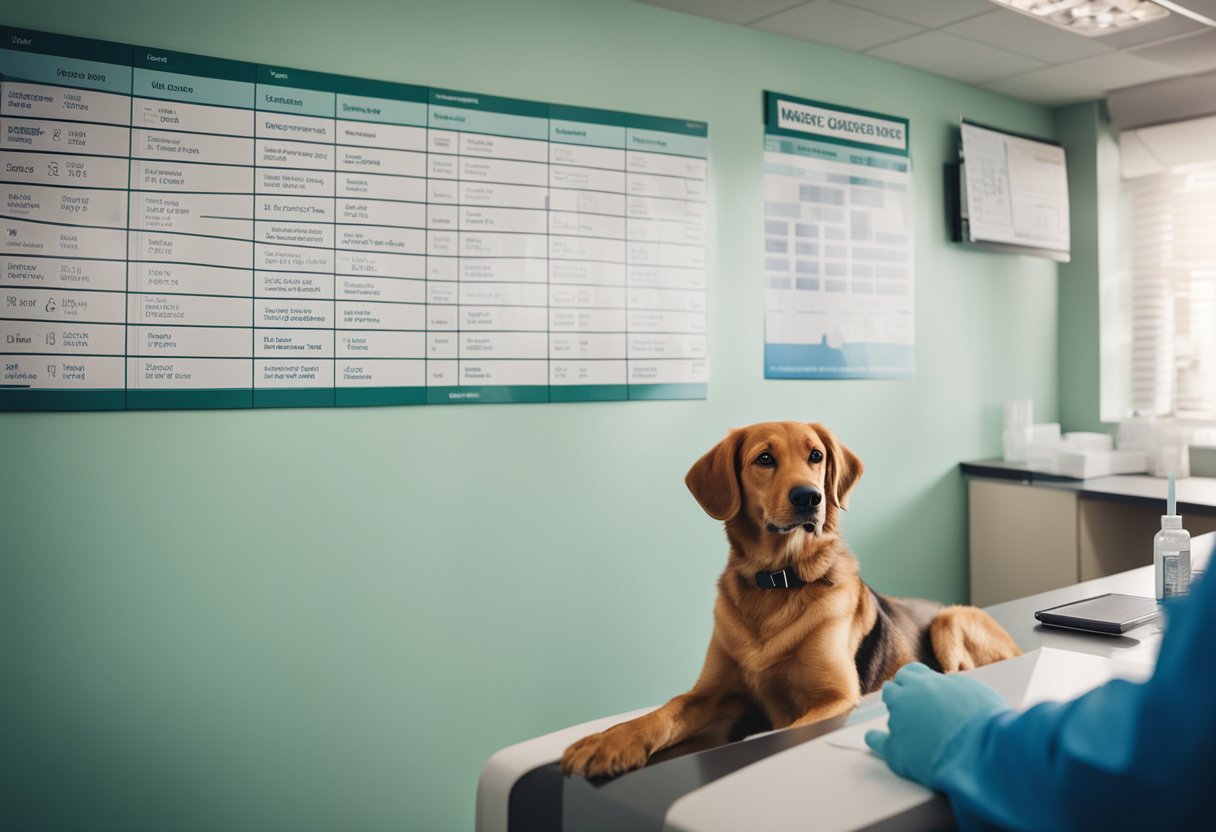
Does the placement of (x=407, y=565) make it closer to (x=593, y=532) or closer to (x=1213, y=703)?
(x=593, y=532)

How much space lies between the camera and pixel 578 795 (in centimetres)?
106

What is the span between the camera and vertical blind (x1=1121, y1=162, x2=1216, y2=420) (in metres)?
3.91

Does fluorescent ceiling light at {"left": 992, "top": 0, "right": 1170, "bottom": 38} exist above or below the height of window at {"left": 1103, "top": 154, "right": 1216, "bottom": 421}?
above

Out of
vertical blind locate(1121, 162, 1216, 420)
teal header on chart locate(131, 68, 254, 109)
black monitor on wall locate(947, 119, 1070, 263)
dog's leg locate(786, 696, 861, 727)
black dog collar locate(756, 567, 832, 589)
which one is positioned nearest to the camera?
dog's leg locate(786, 696, 861, 727)

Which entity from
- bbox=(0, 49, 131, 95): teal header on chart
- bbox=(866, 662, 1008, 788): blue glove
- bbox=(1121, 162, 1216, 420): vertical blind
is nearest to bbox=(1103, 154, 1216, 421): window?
bbox=(1121, 162, 1216, 420): vertical blind

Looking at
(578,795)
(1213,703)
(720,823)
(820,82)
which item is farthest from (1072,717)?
(820,82)

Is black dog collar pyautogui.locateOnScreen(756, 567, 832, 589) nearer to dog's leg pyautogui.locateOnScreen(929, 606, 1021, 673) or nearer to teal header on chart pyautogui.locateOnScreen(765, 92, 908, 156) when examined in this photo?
dog's leg pyautogui.locateOnScreen(929, 606, 1021, 673)

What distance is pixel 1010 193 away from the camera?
152 inches

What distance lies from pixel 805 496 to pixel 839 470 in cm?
22

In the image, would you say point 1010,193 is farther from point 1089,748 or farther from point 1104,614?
point 1089,748

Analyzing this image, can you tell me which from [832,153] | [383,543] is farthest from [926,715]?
[832,153]

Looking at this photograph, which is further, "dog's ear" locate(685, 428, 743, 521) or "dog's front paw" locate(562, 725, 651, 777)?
"dog's ear" locate(685, 428, 743, 521)

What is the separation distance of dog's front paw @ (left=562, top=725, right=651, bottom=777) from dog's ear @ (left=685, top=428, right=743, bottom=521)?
23.9 inches

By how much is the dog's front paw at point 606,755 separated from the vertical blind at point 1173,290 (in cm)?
376
